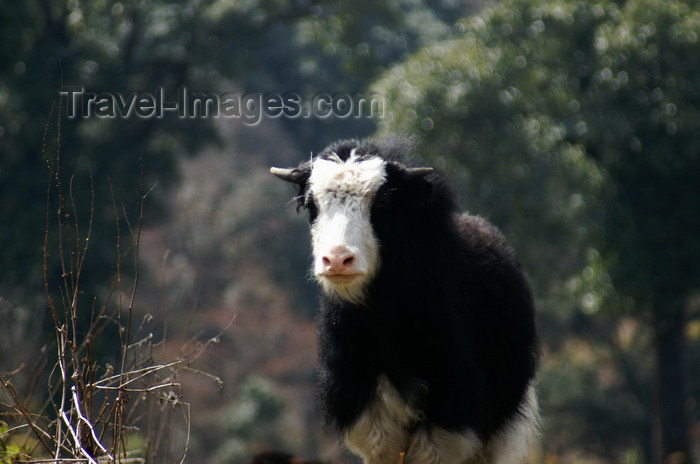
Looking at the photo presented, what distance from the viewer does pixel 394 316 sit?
406cm

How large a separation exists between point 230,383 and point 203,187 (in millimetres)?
7174

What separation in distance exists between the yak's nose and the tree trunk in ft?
36.5

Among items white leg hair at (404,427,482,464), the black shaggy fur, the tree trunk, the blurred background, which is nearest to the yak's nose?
the black shaggy fur

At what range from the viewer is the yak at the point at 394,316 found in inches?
157

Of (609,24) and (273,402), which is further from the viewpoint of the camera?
(273,402)

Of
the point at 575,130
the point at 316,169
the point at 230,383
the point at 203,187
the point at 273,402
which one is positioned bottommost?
the point at 230,383

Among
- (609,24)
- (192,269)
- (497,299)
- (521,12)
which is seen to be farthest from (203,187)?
(497,299)

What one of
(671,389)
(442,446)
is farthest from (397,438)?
(671,389)

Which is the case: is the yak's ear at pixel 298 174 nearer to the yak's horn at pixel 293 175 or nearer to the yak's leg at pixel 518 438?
the yak's horn at pixel 293 175

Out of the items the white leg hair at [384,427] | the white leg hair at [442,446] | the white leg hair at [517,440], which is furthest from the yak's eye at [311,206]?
the white leg hair at [517,440]

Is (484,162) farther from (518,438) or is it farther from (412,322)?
(412,322)

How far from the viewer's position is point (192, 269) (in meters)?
24.2

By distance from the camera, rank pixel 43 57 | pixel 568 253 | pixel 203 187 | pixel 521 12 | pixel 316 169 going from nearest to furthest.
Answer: pixel 316 169, pixel 521 12, pixel 43 57, pixel 568 253, pixel 203 187

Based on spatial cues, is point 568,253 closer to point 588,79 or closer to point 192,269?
point 588,79
